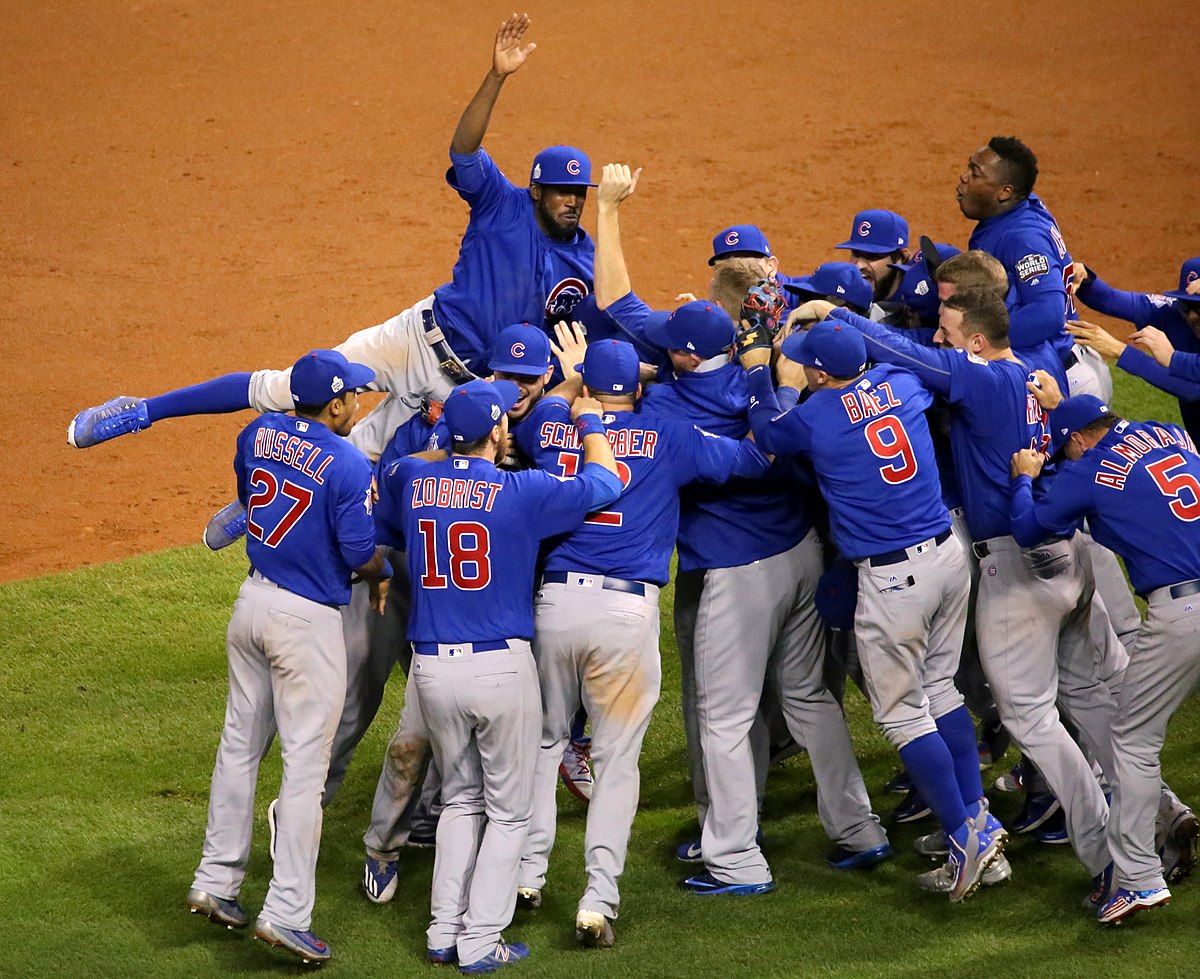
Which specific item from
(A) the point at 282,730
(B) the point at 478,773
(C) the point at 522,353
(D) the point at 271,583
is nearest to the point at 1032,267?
(C) the point at 522,353

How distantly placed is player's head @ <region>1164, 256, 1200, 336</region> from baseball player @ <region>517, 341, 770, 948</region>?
2129mm

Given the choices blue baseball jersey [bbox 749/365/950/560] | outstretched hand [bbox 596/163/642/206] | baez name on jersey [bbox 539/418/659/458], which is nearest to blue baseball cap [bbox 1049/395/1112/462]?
blue baseball jersey [bbox 749/365/950/560]

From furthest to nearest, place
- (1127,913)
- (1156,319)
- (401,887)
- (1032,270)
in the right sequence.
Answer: (1156,319) → (1032,270) → (401,887) → (1127,913)

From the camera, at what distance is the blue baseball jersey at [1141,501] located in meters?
5.12

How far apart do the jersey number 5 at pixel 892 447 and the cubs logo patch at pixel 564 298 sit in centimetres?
163

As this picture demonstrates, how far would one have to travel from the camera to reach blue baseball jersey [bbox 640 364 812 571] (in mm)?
5652

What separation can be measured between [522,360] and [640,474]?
25.1 inches

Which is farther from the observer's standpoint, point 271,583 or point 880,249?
point 880,249

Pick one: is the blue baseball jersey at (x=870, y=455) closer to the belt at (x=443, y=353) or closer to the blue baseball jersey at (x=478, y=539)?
the blue baseball jersey at (x=478, y=539)

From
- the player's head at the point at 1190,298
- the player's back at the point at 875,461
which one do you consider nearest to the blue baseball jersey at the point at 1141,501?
the player's back at the point at 875,461

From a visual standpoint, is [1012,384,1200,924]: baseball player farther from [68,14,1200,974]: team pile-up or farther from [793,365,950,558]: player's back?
[793,365,950,558]: player's back

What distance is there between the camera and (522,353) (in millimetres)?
5688

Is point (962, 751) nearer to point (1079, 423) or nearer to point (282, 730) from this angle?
point (1079, 423)

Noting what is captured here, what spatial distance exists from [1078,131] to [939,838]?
12694mm
